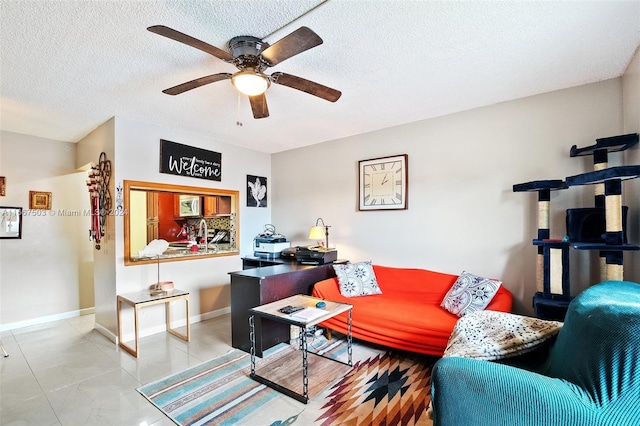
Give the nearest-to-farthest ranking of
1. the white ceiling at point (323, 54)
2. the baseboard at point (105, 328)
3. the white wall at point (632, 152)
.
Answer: the white ceiling at point (323, 54) → the white wall at point (632, 152) → the baseboard at point (105, 328)

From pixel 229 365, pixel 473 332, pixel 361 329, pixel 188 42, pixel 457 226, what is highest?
pixel 188 42

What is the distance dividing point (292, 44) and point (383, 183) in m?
2.38

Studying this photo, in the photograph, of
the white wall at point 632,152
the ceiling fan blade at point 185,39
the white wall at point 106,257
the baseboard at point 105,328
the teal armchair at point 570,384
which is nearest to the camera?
the teal armchair at point 570,384

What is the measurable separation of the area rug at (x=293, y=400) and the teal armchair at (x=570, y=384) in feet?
2.95

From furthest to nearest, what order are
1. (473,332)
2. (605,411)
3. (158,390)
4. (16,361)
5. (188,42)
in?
(16,361) < (158,390) < (473,332) < (188,42) < (605,411)

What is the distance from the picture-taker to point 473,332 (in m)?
1.78

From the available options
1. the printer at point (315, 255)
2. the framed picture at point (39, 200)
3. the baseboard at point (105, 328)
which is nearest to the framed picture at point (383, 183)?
the printer at point (315, 255)

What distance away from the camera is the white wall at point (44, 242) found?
3.70m

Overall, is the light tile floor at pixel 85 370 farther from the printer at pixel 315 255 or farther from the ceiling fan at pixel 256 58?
the ceiling fan at pixel 256 58

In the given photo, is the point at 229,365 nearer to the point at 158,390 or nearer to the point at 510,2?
the point at 158,390

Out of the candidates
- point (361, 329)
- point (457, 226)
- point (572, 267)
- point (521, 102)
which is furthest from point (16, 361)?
point (521, 102)

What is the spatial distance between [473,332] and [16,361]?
3.87 metres

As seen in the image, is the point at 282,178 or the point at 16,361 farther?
the point at 282,178

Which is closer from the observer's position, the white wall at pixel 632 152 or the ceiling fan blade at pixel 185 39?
the ceiling fan blade at pixel 185 39
